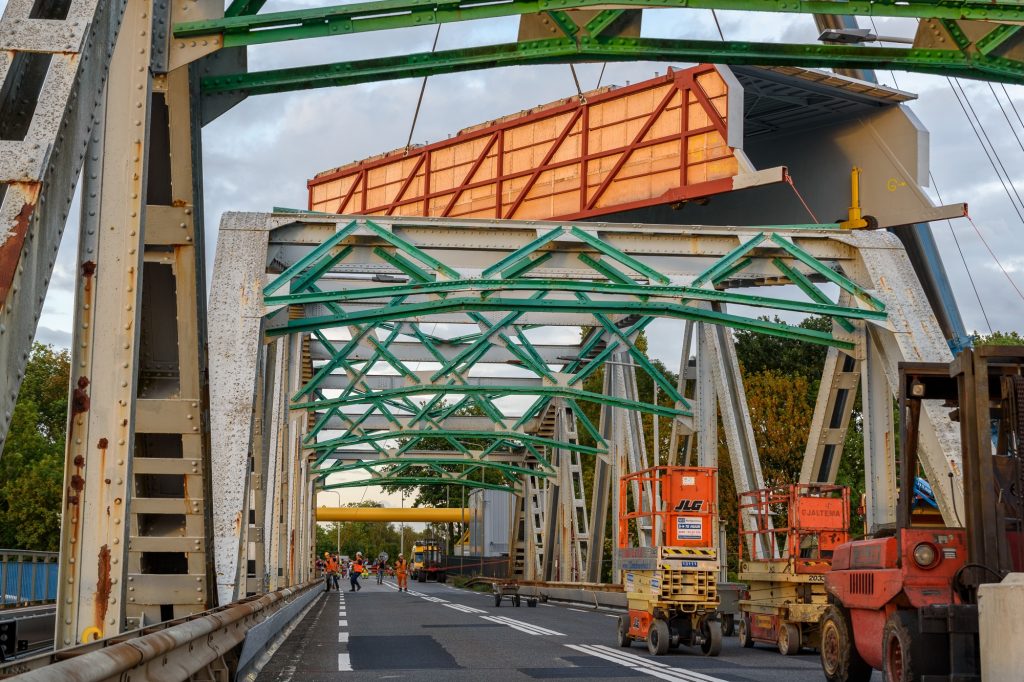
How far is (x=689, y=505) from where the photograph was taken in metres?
22.3

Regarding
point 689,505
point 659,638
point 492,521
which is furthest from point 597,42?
point 492,521

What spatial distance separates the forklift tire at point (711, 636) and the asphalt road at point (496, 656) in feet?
0.81

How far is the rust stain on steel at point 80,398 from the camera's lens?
6.96m

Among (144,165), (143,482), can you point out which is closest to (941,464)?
(143,482)

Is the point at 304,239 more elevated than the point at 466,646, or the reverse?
the point at 304,239

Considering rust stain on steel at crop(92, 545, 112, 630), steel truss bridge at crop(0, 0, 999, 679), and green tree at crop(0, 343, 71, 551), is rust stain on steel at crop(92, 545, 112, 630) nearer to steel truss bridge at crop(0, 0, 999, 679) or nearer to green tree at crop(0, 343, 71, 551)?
steel truss bridge at crop(0, 0, 999, 679)

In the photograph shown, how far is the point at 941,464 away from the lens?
65.9ft

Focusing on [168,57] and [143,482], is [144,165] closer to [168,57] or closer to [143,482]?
[168,57]

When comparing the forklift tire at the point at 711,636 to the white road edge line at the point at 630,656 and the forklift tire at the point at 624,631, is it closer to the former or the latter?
the white road edge line at the point at 630,656

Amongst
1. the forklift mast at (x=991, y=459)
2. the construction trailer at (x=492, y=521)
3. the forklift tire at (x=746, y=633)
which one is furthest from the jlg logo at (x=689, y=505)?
the construction trailer at (x=492, y=521)

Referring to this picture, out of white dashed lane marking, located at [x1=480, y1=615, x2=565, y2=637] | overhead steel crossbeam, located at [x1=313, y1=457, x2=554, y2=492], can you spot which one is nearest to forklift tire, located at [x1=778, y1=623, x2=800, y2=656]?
white dashed lane marking, located at [x1=480, y1=615, x2=565, y2=637]

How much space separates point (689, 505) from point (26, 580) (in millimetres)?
14019

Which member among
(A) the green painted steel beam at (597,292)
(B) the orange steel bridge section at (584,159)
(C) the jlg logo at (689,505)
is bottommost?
(C) the jlg logo at (689,505)

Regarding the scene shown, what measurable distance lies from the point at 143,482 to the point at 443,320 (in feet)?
86.3
